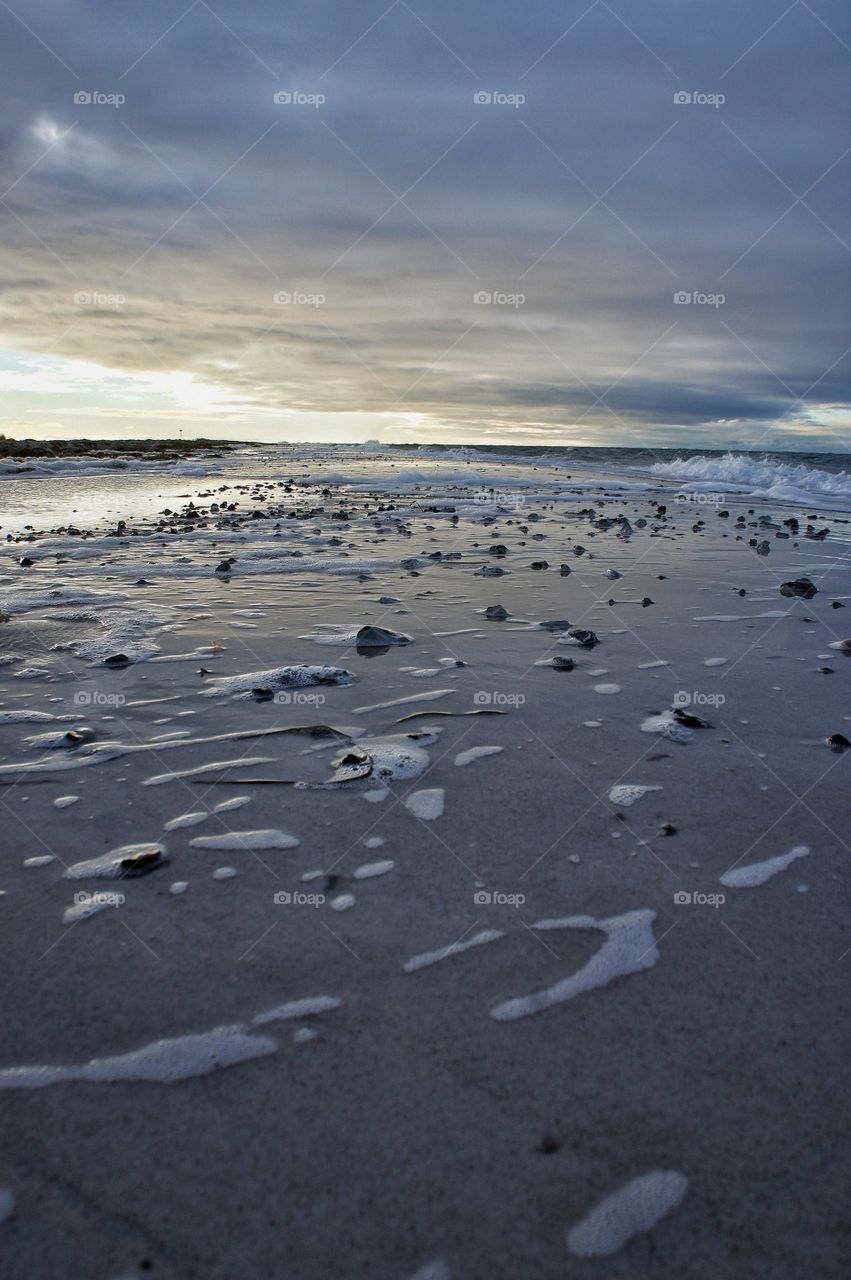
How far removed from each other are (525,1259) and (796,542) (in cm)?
1510

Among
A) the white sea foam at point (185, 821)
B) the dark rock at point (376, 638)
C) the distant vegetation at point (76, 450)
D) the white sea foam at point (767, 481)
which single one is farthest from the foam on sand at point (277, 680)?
the distant vegetation at point (76, 450)

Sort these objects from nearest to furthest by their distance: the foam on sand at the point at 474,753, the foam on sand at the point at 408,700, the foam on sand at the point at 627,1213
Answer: the foam on sand at the point at 627,1213
the foam on sand at the point at 474,753
the foam on sand at the point at 408,700

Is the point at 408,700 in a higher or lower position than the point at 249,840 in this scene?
higher

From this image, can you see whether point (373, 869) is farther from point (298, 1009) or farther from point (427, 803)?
point (298, 1009)

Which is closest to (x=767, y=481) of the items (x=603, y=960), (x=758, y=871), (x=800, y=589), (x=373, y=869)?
(x=800, y=589)

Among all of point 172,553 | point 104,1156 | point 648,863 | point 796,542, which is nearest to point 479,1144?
point 104,1156

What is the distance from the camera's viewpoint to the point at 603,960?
2.62 meters

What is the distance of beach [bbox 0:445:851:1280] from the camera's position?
69.6 inches

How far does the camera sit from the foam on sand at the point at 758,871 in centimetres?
307

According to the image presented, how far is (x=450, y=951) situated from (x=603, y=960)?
1.76ft

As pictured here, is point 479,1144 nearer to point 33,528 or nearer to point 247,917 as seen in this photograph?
point 247,917

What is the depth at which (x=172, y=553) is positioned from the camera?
38.6 feet

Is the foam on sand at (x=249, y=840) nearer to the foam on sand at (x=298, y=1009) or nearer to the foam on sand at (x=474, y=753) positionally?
the foam on sand at (x=298, y=1009)

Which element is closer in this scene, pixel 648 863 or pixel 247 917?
pixel 247 917
